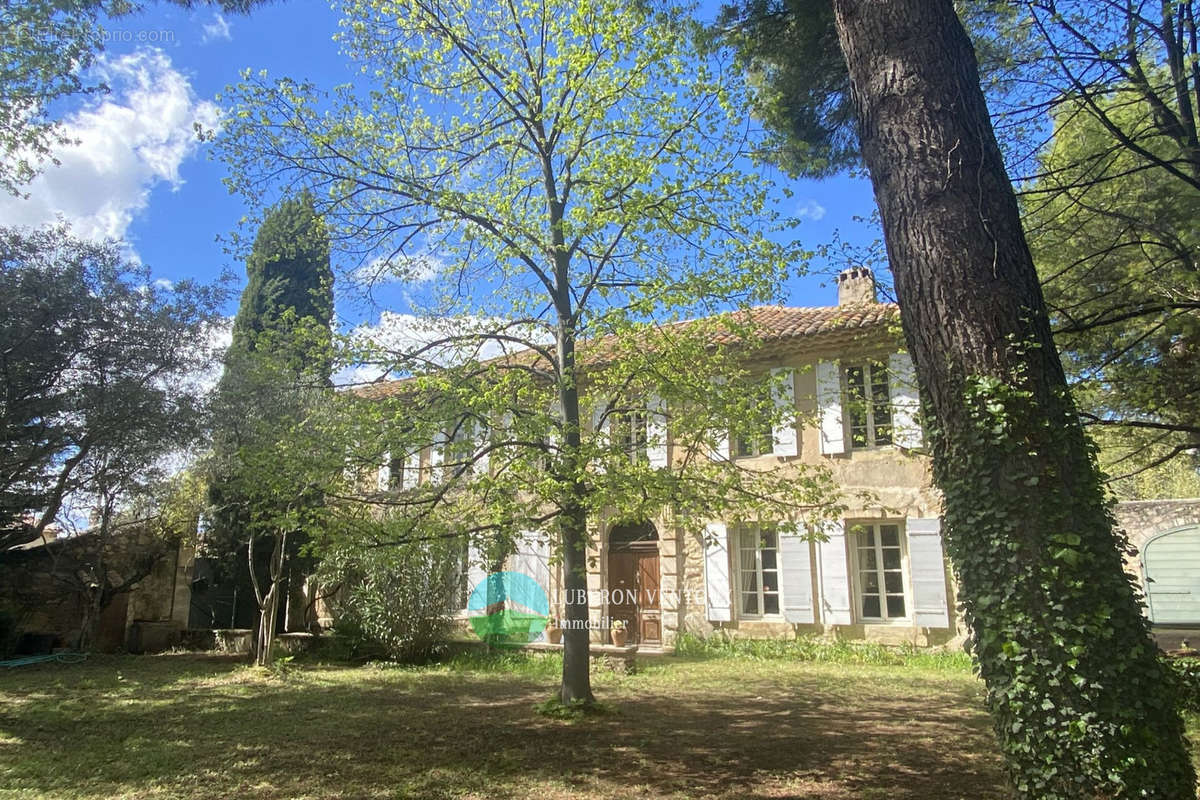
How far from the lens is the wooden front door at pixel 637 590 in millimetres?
13398

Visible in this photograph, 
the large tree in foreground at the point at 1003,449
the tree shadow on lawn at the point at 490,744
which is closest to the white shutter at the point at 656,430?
the tree shadow on lawn at the point at 490,744

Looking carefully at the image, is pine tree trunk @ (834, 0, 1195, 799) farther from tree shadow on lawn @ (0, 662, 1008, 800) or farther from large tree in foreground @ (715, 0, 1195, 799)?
tree shadow on lawn @ (0, 662, 1008, 800)

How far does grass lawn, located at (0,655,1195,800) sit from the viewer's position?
17.5 ft

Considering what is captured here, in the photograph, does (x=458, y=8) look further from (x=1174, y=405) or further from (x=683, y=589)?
(x=683, y=589)

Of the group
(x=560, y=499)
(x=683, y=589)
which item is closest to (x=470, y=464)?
(x=560, y=499)

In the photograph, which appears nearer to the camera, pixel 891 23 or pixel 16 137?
pixel 891 23

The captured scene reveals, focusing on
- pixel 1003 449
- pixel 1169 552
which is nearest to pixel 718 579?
pixel 1003 449

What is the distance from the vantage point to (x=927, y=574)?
11172 millimetres

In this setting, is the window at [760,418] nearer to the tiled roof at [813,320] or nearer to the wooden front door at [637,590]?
the tiled roof at [813,320]

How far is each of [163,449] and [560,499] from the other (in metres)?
6.54

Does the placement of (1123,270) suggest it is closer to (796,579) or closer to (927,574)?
(927,574)

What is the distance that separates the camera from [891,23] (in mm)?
4266

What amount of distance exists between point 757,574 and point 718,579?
69cm

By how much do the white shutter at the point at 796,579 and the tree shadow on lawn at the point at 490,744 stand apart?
236cm
